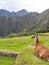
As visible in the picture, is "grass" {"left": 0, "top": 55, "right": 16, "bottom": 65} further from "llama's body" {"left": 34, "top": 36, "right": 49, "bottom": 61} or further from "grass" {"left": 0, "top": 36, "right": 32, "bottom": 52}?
"llama's body" {"left": 34, "top": 36, "right": 49, "bottom": 61}

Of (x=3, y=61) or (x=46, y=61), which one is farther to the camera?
(x=3, y=61)

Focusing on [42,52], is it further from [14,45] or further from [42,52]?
[14,45]

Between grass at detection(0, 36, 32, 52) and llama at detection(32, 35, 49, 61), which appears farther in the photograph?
grass at detection(0, 36, 32, 52)

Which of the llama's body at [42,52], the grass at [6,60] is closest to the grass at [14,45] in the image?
the grass at [6,60]

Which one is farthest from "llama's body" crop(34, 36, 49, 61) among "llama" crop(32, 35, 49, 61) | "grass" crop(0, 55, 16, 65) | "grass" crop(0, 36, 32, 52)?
"grass" crop(0, 36, 32, 52)

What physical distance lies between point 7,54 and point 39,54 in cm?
648

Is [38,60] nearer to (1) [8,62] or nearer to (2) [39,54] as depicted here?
(2) [39,54]

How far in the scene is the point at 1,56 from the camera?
68.4ft

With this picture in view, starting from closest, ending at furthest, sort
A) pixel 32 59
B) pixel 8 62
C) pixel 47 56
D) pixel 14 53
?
pixel 47 56 < pixel 32 59 < pixel 8 62 < pixel 14 53

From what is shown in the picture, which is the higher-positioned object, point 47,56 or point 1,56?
point 47,56

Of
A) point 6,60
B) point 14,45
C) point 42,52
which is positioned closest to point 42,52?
point 42,52

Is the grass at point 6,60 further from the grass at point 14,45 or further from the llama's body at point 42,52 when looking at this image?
the llama's body at point 42,52

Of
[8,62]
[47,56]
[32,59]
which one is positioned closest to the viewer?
[47,56]

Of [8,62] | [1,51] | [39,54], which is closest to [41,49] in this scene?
[39,54]
